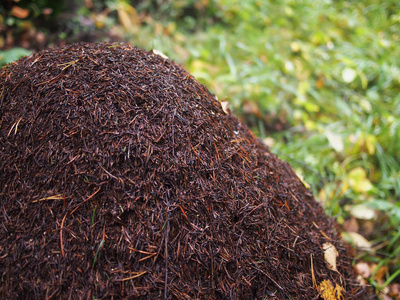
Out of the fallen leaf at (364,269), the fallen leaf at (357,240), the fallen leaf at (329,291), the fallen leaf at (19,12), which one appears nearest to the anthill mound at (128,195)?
the fallen leaf at (329,291)

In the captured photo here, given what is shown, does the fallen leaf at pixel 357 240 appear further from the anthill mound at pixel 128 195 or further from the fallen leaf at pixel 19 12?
the fallen leaf at pixel 19 12

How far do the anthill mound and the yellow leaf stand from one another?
7cm

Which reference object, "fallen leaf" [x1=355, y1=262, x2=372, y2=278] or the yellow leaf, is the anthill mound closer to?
the yellow leaf

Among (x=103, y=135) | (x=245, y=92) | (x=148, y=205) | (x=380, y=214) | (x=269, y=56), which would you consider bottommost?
(x=380, y=214)

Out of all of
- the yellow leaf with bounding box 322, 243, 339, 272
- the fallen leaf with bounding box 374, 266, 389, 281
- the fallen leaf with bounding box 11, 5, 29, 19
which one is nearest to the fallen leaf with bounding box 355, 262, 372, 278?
the fallen leaf with bounding box 374, 266, 389, 281

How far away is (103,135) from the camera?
1294 mm

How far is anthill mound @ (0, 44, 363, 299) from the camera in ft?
3.83

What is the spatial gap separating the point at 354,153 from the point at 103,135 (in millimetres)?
3209

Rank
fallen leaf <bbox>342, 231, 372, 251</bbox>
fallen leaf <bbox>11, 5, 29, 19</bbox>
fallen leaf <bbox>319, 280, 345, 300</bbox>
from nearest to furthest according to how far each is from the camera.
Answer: fallen leaf <bbox>319, 280, 345, 300</bbox> → fallen leaf <bbox>342, 231, 372, 251</bbox> → fallen leaf <bbox>11, 5, 29, 19</bbox>

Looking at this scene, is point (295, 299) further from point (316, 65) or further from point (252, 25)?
point (252, 25)

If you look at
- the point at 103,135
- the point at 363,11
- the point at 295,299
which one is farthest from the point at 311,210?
the point at 363,11

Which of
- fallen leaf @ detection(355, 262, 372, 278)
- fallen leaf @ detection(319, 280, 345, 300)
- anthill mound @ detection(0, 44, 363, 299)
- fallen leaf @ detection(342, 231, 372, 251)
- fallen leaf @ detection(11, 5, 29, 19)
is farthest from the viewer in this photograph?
fallen leaf @ detection(11, 5, 29, 19)

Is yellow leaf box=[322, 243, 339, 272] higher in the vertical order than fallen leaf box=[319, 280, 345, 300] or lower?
higher

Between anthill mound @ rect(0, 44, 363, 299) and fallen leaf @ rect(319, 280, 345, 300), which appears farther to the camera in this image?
fallen leaf @ rect(319, 280, 345, 300)
